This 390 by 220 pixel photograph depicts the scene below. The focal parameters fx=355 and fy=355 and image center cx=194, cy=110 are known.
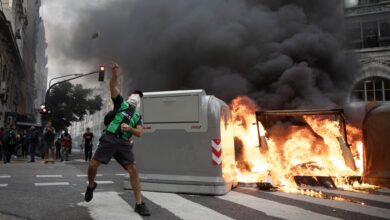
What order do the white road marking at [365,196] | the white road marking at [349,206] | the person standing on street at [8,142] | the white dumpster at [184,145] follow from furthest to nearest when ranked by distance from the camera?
the person standing on street at [8,142] → the white dumpster at [184,145] → the white road marking at [365,196] → the white road marking at [349,206]

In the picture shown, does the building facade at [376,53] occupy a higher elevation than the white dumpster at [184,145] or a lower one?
higher

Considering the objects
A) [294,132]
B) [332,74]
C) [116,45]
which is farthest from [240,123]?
[116,45]

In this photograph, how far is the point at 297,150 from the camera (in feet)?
27.4

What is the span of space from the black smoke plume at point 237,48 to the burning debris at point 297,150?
166 centimetres

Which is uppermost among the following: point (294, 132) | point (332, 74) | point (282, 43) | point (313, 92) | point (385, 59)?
point (385, 59)

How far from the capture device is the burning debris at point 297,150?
7.38 m

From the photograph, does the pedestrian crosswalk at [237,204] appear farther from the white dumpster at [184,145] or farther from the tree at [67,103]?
the tree at [67,103]

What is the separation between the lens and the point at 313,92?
34.0 ft

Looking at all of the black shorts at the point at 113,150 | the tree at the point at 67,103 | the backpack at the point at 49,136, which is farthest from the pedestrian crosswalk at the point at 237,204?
the tree at the point at 67,103

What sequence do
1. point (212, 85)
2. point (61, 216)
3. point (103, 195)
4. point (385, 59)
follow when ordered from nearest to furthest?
1. point (61, 216)
2. point (103, 195)
3. point (212, 85)
4. point (385, 59)

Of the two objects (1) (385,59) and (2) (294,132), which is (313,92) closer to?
(2) (294,132)

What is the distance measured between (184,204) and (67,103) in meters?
35.1

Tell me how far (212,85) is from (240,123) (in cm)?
266

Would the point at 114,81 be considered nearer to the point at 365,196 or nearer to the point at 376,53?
the point at 365,196
